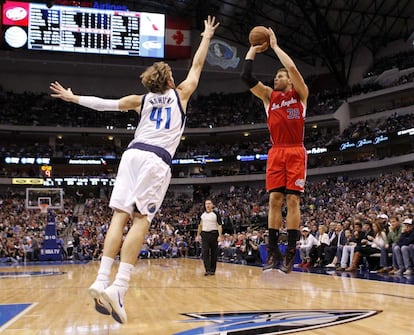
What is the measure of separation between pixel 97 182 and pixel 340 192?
18419 millimetres

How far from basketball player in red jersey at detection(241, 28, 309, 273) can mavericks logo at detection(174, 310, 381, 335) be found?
0.71 m

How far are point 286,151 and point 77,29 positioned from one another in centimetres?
2567

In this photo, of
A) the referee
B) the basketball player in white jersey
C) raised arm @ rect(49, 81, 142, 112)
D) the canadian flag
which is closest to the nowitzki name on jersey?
the basketball player in white jersey

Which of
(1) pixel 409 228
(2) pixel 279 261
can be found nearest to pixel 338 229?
(1) pixel 409 228

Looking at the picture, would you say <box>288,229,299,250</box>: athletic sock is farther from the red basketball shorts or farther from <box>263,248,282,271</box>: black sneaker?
the red basketball shorts

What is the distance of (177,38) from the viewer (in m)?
31.1

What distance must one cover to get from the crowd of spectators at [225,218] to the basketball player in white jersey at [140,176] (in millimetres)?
9058

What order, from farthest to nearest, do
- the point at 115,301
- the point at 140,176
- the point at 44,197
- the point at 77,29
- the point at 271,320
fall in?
the point at 77,29
the point at 44,197
the point at 271,320
the point at 140,176
the point at 115,301

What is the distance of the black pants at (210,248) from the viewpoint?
36.7ft

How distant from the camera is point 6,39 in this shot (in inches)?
Result: 1102

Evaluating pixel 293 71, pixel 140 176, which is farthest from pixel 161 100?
pixel 293 71

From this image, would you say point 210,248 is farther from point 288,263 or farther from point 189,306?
point 288,263

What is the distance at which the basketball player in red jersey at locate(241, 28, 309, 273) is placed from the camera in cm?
505

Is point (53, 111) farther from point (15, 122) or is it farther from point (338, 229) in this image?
point (338, 229)
